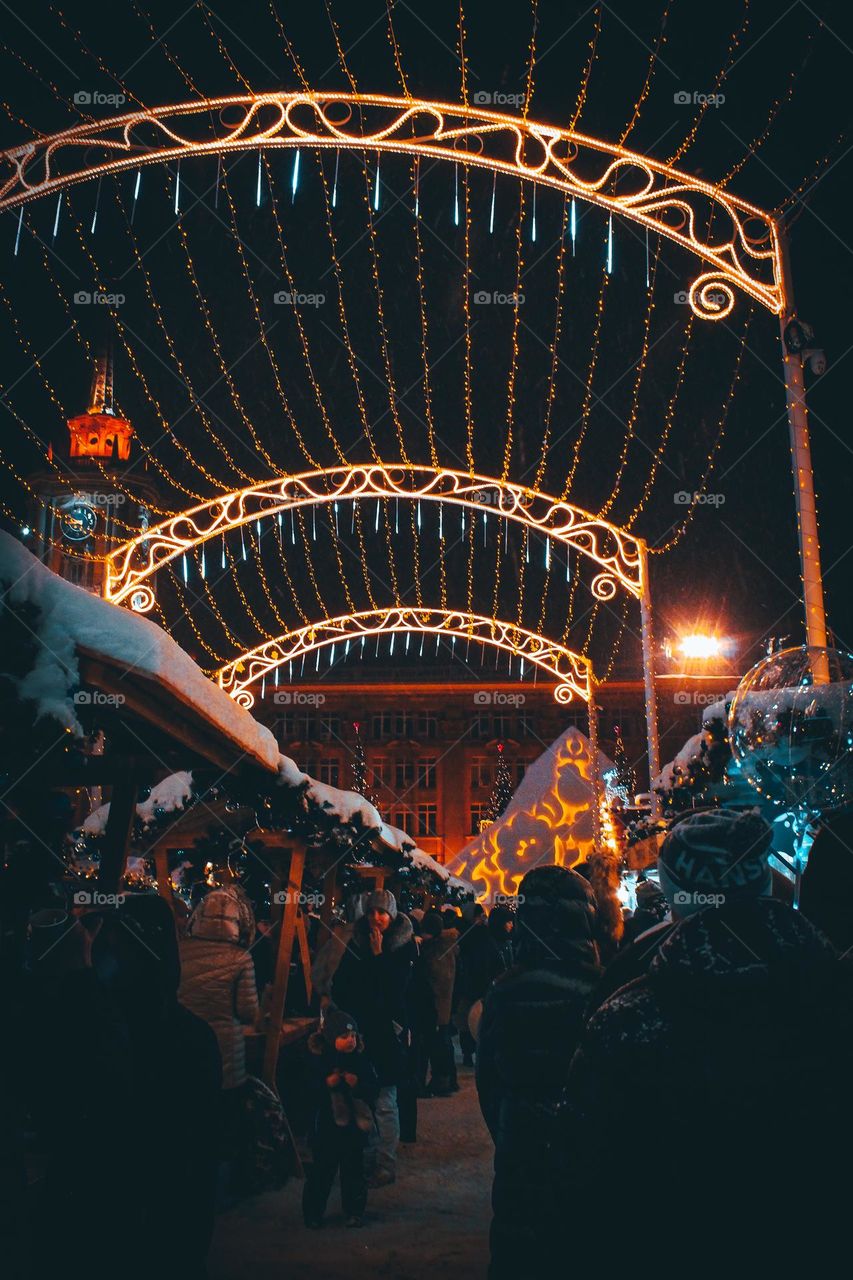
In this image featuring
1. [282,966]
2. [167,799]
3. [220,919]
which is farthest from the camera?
[167,799]

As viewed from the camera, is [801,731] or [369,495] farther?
[369,495]

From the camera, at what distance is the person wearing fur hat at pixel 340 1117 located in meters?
5.64

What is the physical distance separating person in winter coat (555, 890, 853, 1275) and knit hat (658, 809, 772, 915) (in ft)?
0.82

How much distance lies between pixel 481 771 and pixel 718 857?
5653 centimetres

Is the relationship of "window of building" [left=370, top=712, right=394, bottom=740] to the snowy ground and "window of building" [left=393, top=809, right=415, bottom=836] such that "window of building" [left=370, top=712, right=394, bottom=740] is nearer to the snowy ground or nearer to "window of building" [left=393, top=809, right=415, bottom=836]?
"window of building" [left=393, top=809, right=415, bottom=836]

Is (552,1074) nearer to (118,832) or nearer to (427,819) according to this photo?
(118,832)

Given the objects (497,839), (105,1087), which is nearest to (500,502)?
(497,839)

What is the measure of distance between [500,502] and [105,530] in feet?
174

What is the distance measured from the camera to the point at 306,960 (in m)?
10.9

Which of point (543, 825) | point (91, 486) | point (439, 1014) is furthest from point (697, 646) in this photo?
point (439, 1014)

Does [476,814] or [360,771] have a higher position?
[360,771]

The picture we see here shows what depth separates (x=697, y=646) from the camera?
57.1 meters

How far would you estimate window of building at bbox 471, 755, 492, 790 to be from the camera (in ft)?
190

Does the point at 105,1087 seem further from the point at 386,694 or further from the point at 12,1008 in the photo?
the point at 386,694
